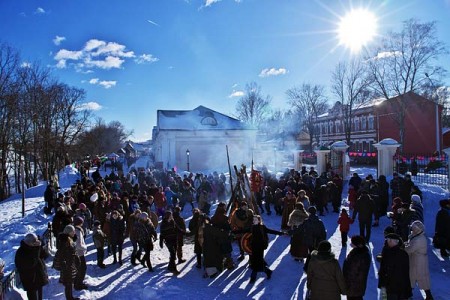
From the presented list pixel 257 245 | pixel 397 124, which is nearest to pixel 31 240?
pixel 257 245

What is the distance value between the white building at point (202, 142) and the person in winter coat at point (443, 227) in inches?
1088

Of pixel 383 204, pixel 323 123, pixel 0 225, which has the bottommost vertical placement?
pixel 0 225

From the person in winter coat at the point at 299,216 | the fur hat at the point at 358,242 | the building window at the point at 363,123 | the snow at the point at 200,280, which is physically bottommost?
the snow at the point at 200,280

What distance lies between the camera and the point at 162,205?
14484 mm

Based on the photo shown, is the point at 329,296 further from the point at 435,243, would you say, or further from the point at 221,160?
the point at 221,160

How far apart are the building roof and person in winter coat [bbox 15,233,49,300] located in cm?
3160

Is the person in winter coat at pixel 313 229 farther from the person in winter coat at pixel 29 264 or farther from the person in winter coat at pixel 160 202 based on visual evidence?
the person in winter coat at pixel 160 202

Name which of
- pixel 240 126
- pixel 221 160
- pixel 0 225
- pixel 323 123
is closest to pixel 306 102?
pixel 323 123

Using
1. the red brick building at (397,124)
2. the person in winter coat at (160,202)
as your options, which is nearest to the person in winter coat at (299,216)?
the person in winter coat at (160,202)

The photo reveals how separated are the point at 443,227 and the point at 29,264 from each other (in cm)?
897

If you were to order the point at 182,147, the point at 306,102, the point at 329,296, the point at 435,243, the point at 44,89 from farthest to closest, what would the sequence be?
the point at 306,102 → the point at 182,147 → the point at 44,89 → the point at 435,243 → the point at 329,296

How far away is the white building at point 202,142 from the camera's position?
36.8 meters

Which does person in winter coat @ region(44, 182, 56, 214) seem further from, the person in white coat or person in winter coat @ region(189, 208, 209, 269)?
the person in white coat

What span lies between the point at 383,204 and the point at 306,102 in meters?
38.6
